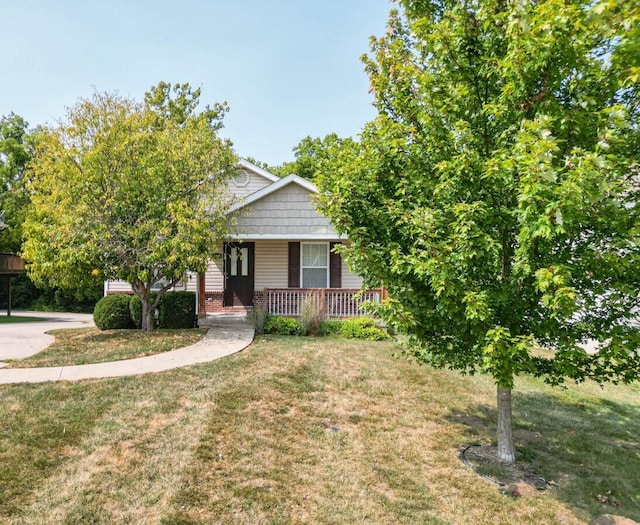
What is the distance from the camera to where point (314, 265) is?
14.0m

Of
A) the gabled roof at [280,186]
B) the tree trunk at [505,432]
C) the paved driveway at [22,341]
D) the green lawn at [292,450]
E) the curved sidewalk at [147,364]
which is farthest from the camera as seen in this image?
the gabled roof at [280,186]

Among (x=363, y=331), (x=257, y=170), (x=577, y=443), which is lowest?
(x=577, y=443)

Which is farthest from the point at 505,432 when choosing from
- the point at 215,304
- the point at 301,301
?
the point at 215,304

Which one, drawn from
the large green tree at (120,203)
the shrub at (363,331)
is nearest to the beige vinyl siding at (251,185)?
the large green tree at (120,203)

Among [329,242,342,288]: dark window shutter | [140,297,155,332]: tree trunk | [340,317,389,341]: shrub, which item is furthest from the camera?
[329,242,342,288]: dark window shutter

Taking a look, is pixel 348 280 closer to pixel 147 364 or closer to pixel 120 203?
→ pixel 120 203

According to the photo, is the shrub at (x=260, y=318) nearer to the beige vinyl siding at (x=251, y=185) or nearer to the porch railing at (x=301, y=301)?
the porch railing at (x=301, y=301)

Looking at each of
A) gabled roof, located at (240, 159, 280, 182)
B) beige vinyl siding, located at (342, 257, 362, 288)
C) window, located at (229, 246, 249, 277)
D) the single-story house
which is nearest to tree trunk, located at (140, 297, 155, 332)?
the single-story house

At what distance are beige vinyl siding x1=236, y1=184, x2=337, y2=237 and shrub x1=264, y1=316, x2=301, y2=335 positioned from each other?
10.1ft

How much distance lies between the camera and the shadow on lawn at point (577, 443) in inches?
161

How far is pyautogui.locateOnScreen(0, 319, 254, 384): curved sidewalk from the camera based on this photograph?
650 centimetres

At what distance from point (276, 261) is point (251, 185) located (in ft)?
12.2

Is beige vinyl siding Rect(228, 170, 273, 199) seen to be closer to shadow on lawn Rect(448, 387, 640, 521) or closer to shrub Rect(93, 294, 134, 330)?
shrub Rect(93, 294, 134, 330)

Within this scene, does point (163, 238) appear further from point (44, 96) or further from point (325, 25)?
point (44, 96)
